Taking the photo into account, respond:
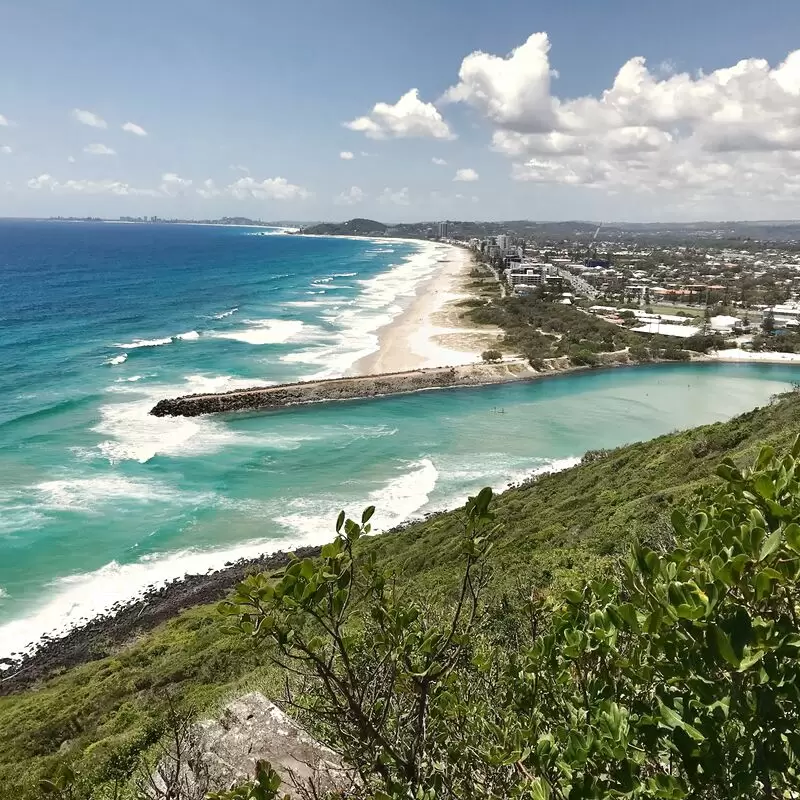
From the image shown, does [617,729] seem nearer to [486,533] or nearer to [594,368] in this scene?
[486,533]

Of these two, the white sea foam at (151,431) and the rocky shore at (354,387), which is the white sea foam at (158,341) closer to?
the white sea foam at (151,431)

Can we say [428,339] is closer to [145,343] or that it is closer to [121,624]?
[145,343]

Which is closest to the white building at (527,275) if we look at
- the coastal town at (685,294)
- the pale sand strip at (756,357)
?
the coastal town at (685,294)

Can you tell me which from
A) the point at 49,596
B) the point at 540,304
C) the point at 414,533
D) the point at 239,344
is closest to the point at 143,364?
the point at 239,344

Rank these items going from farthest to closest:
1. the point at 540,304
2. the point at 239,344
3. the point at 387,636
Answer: the point at 540,304 < the point at 239,344 < the point at 387,636

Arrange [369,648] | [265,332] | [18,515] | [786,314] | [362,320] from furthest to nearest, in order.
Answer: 1. [786,314]
2. [362,320]
3. [265,332]
4. [18,515]
5. [369,648]

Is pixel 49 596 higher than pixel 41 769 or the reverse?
the reverse

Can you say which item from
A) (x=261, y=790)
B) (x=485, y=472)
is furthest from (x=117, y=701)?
(x=485, y=472)
